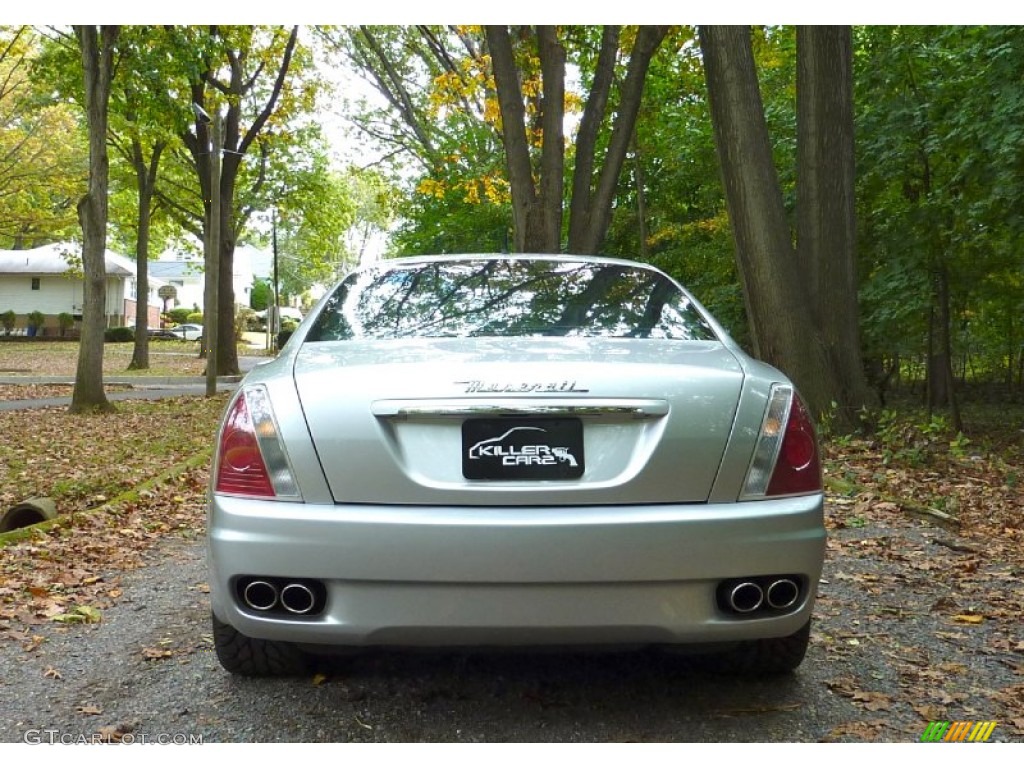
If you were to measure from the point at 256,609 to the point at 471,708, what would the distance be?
80 cm

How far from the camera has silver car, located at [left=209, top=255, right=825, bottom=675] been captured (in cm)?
272

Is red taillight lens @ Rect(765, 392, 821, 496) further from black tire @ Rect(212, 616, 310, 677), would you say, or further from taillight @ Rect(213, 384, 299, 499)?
black tire @ Rect(212, 616, 310, 677)

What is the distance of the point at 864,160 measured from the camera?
43.8 ft

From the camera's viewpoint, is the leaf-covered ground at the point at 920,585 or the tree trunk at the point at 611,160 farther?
the tree trunk at the point at 611,160

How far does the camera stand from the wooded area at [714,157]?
962 cm

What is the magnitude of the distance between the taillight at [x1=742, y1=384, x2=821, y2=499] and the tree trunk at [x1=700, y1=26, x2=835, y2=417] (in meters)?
6.65

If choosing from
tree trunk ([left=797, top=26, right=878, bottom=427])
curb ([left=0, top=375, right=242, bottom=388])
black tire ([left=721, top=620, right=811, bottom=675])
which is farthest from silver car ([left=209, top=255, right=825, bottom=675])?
curb ([left=0, top=375, right=242, bottom=388])

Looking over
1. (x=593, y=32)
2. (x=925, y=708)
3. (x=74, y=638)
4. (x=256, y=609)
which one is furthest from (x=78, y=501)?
(x=593, y=32)

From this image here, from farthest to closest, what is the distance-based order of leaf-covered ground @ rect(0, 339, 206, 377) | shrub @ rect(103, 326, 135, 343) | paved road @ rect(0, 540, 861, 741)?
1. shrub @ rect(103, 326, 135, 343)
2. leaf-covered ground @ rect(0, 339, 206, 377)
3. paved road @ rect(0, 540, 861, 741)

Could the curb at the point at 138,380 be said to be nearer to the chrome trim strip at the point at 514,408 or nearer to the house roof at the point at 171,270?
the chrome trim strip at the point at 514,408

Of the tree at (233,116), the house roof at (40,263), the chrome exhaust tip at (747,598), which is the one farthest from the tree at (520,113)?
the house roof at (40,263)

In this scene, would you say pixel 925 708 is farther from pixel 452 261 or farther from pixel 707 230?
pixel 707 230

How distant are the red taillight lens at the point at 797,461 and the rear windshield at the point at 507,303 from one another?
66 cm

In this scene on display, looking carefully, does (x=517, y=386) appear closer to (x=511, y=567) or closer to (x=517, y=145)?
(x=511, y=567)
